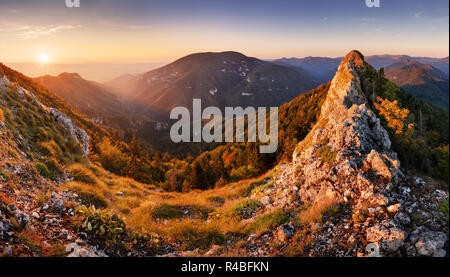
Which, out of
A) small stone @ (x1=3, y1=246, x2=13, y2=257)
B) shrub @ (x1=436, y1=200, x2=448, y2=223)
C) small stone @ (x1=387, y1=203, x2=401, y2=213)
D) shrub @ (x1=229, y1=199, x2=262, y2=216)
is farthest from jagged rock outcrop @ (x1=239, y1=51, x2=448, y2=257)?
small stone @ (x1=3, y1=246, x2=13, y2=257)

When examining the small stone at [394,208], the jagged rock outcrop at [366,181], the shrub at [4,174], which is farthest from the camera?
the shrub at [4,174]

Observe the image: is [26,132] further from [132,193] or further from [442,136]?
[442,136]

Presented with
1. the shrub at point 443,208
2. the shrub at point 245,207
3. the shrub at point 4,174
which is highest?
the shrub at point 4,174

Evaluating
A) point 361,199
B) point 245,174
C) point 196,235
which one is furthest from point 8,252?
point 245,174

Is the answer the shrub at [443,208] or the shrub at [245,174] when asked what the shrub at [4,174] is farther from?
the shrub at [245,174]

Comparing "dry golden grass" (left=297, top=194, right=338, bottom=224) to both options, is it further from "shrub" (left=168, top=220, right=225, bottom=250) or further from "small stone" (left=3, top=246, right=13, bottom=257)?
"small stone" (left=3, top=246, right=13, bottom=257)

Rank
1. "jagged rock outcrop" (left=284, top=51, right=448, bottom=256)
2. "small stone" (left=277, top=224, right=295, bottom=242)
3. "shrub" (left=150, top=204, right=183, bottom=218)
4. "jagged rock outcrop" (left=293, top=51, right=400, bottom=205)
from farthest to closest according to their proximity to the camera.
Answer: "shrub" (left=150, top=204, right=183, bottom=218)
"jagged rock outcrop" (left=293, top=51, right=400, bottom=205)
"small stone" (left=277, top=224, right=295, bottom=242)
"jagged rock outcrop" (left=284, top=51, right=448, bottom=256)

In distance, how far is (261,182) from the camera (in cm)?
1775

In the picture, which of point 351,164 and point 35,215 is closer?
point 35,215

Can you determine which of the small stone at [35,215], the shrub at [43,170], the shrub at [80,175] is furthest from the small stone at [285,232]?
the shrub at [80,175]

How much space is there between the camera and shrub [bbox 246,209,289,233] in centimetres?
827

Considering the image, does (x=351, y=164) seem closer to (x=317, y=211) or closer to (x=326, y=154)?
(x=326, y=154)

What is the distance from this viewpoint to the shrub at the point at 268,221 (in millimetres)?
8266

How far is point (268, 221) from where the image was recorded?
855 cm
